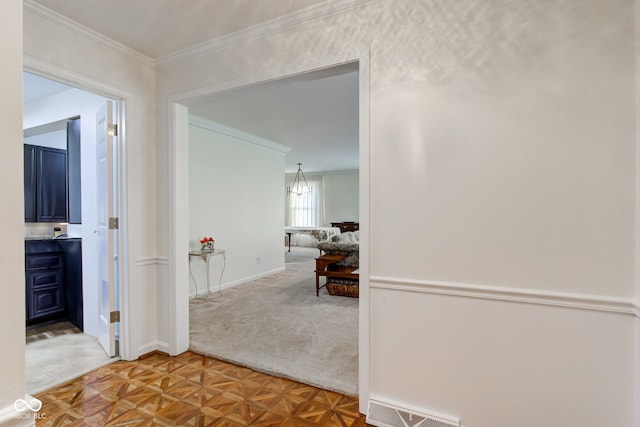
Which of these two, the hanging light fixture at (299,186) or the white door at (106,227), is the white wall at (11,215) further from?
the hanging light fixture at (299,186)

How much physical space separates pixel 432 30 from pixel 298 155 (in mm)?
6003

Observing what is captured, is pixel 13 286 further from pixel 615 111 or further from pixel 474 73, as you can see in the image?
pixel 615 111

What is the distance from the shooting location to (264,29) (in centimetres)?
227

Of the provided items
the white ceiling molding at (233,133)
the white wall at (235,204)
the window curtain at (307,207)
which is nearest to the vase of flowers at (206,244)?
the white wall at (235,204)

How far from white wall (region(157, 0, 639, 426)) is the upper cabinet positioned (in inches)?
121

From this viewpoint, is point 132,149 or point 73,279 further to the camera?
point 73,279

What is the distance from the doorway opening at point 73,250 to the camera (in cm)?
269

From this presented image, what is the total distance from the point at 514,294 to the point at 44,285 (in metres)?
4.46

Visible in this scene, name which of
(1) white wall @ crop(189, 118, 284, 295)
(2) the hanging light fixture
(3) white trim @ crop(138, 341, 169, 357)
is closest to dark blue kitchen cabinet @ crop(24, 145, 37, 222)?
(1) white wall @ crop(189, 118, 284, 295)

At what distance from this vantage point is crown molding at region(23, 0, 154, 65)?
2.06m

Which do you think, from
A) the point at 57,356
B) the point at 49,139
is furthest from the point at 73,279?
the point at 49,139

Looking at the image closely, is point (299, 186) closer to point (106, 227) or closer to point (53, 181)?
point (53, 181)

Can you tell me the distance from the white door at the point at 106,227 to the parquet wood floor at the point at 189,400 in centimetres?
38

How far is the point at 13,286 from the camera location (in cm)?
67
